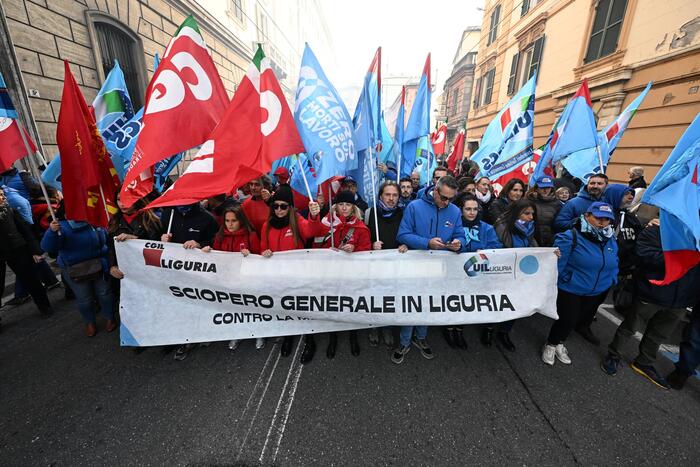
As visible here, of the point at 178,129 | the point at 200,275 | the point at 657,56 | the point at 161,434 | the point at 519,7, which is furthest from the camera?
the point at 519,7

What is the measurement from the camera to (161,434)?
7.69 feet

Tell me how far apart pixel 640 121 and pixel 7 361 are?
46.8 ft

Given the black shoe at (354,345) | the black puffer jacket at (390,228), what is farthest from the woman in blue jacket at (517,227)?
the black shoe at (354,345)

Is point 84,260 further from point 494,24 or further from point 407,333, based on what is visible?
point 494,24

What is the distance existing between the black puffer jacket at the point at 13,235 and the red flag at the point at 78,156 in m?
1.73

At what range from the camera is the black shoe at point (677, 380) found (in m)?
2.88

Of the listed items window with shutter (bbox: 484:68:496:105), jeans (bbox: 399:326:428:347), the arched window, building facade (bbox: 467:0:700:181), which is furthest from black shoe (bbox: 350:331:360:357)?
window with shutter (bbox: 484:68:496:105)

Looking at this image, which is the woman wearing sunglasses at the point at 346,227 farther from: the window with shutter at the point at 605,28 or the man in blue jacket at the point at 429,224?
the window with shutter at the point at 605,28

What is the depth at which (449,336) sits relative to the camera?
357 cm

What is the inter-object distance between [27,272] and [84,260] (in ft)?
4.42

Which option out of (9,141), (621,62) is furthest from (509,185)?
(621,62)

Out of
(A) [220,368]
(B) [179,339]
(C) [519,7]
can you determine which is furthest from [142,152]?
(C) [519,7]

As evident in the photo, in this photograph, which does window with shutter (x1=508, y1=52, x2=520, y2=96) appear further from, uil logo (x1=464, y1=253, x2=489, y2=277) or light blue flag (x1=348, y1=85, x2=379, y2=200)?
uil logo (x1=464, y1=253, x2=489, y2=277)

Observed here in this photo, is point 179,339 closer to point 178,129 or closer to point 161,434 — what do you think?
point 161,434
